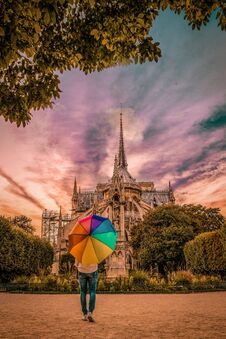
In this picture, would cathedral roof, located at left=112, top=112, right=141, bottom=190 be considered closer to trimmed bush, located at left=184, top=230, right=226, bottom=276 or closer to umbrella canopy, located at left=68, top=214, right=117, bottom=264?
trimmed bush, located at left=184, top=230, right=226, bottom=276

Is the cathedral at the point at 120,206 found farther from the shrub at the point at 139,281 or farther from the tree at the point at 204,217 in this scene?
the tree at the point at 204,217

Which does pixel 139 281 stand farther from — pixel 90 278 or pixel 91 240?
pixel 91 240

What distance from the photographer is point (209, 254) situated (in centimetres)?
2991

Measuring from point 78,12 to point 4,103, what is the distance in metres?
2.76

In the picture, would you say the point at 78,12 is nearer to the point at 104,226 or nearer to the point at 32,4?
the point at 32,4

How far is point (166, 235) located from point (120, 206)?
900 cm

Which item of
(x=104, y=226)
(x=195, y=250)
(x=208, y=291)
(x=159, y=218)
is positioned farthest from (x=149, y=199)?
(x=104, y=226)

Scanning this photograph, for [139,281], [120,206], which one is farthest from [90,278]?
[120,206]

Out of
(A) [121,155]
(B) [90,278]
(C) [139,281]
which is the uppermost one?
(A) [121,155]

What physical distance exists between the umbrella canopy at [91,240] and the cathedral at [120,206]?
2422 cm

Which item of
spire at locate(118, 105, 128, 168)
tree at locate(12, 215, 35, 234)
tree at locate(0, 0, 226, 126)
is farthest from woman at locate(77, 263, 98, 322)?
spire at locate(118, 105, 128, 168)

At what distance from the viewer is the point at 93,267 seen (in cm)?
793

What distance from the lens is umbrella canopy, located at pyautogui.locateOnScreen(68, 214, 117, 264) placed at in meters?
7.88

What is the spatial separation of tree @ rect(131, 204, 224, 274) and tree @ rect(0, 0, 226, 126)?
35564mm
